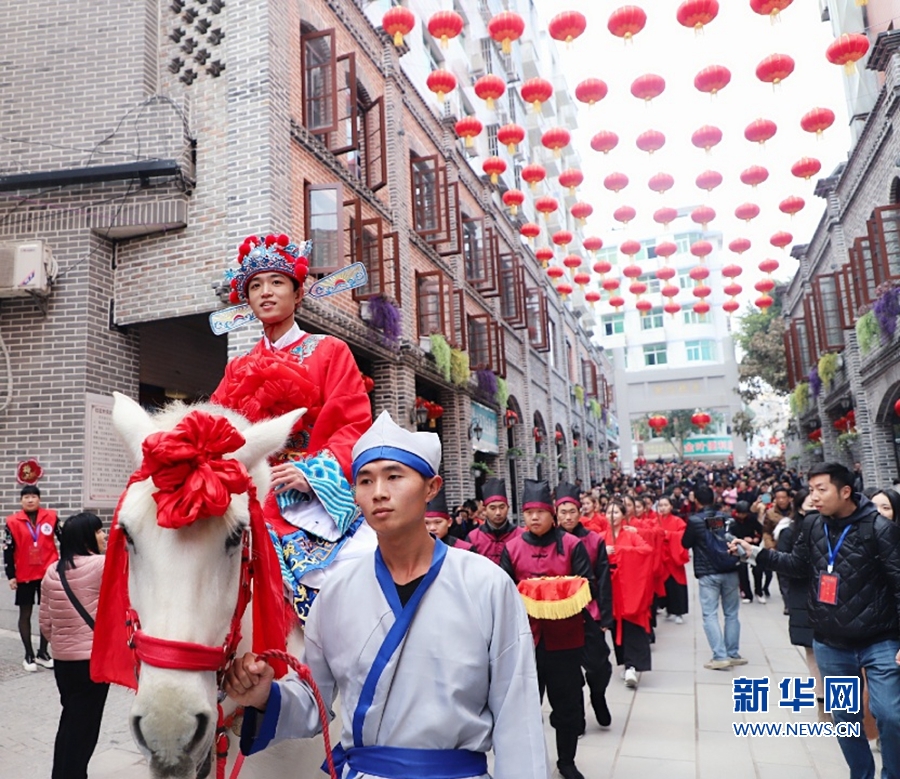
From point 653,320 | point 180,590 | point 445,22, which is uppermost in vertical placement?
point 653,320

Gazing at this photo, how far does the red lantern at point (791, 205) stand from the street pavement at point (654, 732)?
1104cm

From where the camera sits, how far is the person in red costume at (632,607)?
7820 millimetres

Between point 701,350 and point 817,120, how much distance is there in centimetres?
4271

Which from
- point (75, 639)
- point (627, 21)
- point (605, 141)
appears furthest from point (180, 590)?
point (605, 141)

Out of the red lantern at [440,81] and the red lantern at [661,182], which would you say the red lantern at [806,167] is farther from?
the red lantern at [440,81]

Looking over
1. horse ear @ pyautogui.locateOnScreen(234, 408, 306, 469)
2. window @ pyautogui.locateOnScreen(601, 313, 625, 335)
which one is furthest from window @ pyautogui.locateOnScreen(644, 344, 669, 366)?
horse ear @ pyautogui.locateOnScreen(234, 408, 306, 469)

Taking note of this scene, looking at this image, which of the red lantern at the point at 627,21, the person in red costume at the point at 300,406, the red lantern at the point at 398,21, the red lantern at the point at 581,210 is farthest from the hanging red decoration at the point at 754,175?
the person in red costume at the point at 300,406

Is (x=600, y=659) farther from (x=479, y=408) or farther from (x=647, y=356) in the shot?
(x=647, y=356)

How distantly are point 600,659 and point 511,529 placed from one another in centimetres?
153

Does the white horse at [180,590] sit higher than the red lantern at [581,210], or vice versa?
the red lantern at [581,210]

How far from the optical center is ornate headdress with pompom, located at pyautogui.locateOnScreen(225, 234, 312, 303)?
3.39 meters

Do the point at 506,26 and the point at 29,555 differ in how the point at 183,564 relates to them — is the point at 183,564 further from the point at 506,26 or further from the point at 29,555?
the point at 506,26

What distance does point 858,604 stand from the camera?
4480mm

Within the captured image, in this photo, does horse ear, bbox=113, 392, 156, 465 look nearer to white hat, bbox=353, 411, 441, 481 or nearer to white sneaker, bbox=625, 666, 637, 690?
white hat, bbox=353, 411, 441, 481
